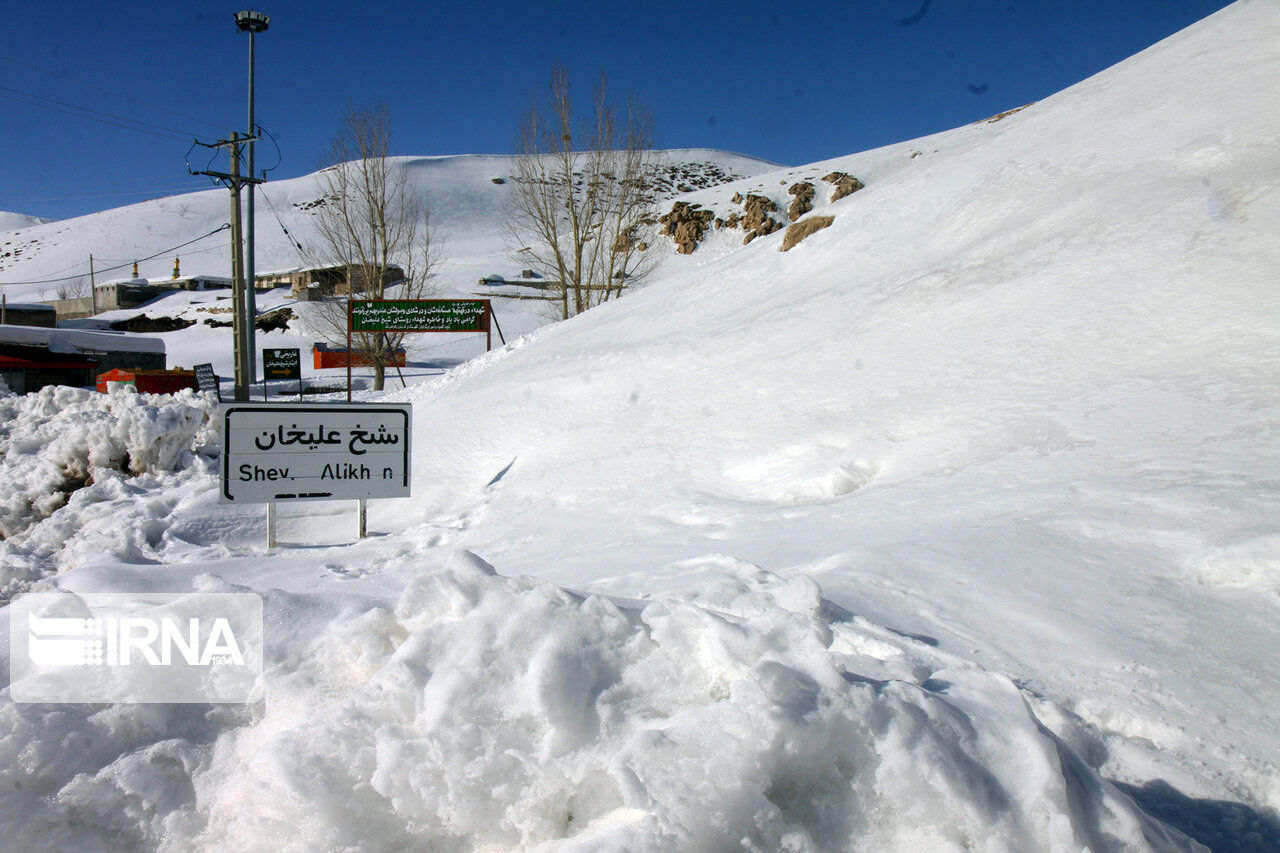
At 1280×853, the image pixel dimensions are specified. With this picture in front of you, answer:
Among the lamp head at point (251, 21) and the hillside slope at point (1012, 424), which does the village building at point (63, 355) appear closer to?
the lamp head at point (251, 21)

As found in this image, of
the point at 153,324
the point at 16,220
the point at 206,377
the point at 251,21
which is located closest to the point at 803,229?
the point at 206,377

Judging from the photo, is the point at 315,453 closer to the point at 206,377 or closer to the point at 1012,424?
the point at 1012,424

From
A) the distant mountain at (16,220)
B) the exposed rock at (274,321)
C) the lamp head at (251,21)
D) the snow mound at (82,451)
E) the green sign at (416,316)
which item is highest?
the distant mountain at (16,220)

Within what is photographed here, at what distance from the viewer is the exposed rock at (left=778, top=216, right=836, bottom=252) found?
12.7 meters

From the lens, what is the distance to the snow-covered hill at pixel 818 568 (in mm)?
1904

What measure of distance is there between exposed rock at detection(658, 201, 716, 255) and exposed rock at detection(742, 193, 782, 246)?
234 cm

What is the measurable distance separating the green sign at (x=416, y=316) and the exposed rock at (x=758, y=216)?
26098 millimetres

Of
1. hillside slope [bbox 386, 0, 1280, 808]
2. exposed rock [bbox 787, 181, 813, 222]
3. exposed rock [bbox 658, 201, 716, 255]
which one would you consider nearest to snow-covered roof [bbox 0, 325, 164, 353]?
hillside slope [bbox 386, 0, 1280, 808]

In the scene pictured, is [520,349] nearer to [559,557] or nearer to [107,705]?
[559,557]

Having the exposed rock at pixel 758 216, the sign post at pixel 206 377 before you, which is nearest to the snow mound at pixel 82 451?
the sign post at pixel 206 377

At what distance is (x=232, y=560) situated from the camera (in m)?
5.68

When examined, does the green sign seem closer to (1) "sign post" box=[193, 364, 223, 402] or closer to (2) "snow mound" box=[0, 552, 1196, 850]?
(1) "sign post" box=[193, 364, 223, 402]

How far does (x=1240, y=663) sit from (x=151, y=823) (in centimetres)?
355

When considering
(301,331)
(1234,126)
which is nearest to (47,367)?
(301,331)
